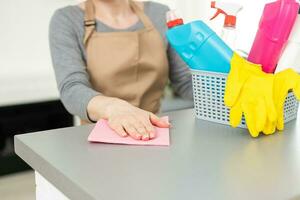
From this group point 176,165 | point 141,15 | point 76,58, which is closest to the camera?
point 176,165

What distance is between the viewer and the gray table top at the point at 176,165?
58cm

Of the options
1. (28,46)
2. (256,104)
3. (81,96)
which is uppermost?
(256,104)

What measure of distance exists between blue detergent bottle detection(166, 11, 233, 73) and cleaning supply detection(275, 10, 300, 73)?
11 centimetres

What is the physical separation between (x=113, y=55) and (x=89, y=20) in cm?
13

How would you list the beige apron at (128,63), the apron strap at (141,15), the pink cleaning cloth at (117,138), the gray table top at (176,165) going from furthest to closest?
the apron strap at (141,15)
the beige apron at (128,63)
the pink cleaning cloth at (117,138)
the gray table top at (176,165)

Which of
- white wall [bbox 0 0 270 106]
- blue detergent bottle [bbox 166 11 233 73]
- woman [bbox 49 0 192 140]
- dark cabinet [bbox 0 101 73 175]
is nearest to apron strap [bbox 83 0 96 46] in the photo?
woman [bbox 49 0 192 140]

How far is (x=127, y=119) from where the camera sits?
853 mm

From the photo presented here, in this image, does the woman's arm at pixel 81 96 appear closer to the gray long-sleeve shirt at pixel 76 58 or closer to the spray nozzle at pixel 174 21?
the gray long-sleeve shirt at pixel 76 58

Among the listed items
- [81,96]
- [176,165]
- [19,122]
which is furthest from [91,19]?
[19,122]

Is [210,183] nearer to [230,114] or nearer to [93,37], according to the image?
[230,114]

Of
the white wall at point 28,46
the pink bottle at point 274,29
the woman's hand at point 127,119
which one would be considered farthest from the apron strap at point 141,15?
the white wall at point 28,46

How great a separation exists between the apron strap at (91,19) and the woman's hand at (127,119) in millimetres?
325

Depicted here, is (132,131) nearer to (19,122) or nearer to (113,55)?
(113,55)

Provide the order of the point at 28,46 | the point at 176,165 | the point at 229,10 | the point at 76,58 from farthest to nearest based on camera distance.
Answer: the point at 28,46 → the point at 76,58 → the point at 229,10 → the point at 176,165
